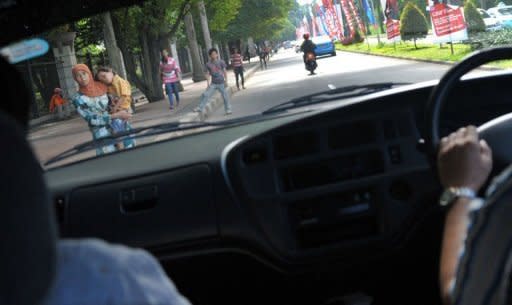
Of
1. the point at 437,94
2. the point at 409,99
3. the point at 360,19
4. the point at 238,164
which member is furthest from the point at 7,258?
the point at 360,19

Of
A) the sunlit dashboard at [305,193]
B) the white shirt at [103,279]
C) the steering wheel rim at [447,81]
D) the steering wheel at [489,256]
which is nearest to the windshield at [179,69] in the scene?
the white shirt at [103,279]

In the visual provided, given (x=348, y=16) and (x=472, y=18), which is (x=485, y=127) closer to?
(x=472, y=18)

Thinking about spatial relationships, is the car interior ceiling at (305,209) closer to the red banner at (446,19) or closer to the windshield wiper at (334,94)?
the windshield wiper at (334,94)

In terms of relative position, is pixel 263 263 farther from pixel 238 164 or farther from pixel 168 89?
pixel 168 89

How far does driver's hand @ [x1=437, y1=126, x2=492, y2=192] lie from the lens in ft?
4.40

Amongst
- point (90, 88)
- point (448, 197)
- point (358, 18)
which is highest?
point (448, 197)

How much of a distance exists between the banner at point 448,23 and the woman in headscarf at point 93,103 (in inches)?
469

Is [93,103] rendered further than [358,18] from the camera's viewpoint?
No

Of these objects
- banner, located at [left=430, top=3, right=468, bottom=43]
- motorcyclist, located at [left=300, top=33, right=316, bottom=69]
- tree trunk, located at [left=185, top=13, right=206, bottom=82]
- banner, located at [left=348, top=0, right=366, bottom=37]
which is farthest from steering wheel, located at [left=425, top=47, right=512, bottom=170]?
banner, located at [left=348, top=0, right=366, bottom=37]

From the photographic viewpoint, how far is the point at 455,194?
4.40 ft

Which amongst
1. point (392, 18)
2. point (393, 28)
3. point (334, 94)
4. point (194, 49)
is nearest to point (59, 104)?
point (194, 49)

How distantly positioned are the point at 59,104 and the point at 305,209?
23447 mm

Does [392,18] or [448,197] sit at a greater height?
[448,197]

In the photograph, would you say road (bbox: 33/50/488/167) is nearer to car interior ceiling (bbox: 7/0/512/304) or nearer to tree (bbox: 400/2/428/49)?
car interior ceiling (bbox: 7/0/512/304)
